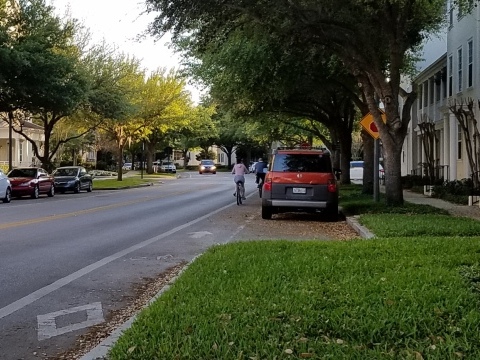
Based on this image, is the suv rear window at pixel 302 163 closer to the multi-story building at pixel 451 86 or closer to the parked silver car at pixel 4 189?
the multi-story building at pixel 451 86

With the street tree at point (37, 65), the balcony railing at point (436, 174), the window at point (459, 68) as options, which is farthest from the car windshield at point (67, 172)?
the window at point (459, 68)

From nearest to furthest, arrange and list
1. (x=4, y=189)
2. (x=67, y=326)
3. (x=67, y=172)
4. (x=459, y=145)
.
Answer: (x=67, y=326) < (x=4, y=189) < (x=459, y=145) < (x=67, y=172)

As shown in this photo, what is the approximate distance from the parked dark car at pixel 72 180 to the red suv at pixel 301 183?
19.8 metres

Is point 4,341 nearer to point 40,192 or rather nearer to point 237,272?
point 237,272

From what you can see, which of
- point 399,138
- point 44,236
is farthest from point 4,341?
point 399,138

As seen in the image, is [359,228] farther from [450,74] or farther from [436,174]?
[436,174]

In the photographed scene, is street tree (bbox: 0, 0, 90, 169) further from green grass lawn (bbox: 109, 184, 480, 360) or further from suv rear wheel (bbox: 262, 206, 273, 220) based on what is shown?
green grass lawn (bbox: 109, 184, 480, 360)

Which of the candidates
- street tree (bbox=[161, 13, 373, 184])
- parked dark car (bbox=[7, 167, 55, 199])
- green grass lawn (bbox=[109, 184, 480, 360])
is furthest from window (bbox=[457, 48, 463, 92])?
parked dark car (bbox=[7, 167, 55, 199])

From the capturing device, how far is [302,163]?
17.5 m

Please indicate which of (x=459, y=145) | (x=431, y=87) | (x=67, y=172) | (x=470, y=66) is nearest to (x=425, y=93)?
(x=431, y=87)

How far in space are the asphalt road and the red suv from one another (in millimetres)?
1413

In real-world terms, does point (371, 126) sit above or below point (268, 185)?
above

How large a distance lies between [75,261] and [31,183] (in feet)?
67.1

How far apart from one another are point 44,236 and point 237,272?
699 cm
